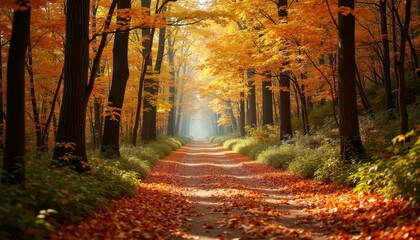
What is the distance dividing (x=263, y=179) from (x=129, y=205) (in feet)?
18.9

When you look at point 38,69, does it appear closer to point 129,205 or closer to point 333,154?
point 129,205

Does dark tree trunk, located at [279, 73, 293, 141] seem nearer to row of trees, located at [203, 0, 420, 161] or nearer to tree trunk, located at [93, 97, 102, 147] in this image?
row of trees, located at [203, 0, 420, 161]

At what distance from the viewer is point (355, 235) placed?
475cm

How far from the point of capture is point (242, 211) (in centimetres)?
683

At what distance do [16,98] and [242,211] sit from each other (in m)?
4.56

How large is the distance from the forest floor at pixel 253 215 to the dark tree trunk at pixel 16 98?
52.2 inches

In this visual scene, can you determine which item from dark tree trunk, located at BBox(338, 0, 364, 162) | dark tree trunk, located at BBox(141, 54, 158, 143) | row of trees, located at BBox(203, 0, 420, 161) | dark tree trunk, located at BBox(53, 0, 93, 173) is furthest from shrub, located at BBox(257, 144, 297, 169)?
dark tree trunk, located at BBox(141, 54, 158, 143)

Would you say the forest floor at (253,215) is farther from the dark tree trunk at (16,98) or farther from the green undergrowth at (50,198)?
the dark tree trunk at (16,98)

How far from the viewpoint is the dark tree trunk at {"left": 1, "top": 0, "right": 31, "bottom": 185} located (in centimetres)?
502

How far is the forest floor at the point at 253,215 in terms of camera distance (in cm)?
487

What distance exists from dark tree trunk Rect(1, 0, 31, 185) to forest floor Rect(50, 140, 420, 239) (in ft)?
4.35

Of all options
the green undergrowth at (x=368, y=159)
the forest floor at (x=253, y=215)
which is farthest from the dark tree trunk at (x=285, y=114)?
the forest floor at (x=253, y=215)

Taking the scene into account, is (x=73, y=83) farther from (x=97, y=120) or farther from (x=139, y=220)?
(x=97, y=120)

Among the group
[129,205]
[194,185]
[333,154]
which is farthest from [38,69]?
[333,154]
